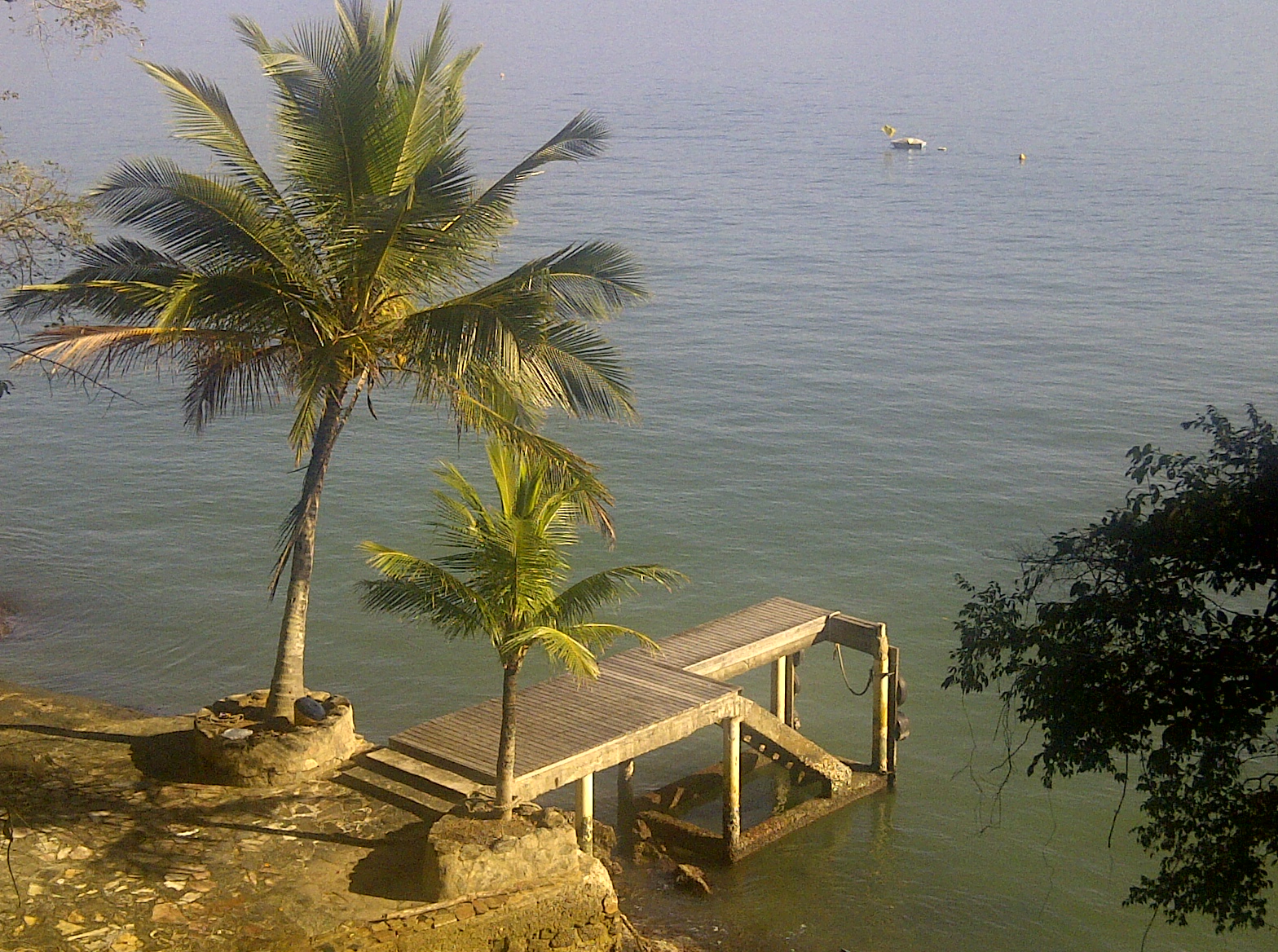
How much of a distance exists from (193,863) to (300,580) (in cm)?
352

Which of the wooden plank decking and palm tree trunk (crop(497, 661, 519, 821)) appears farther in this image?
the wooden plank decking

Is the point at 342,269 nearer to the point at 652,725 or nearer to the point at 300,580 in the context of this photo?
the point at 300,580

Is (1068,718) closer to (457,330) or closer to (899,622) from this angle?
(457,330)

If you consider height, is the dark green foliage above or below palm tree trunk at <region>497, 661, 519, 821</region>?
above

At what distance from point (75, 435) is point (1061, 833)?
3152 cm

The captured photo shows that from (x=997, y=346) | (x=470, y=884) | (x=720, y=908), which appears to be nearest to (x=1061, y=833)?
(x=720, y=908)

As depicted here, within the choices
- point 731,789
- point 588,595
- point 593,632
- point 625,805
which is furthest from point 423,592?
point 625,805

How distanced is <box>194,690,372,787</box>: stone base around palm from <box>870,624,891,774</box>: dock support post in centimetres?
829

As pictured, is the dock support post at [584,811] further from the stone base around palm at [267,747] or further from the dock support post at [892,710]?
the dock support post at [892,710]

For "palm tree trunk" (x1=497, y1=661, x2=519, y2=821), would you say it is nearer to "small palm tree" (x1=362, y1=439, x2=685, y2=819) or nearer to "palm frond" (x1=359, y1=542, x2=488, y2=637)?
"small palm tree" (x1=362, y1=439, x2=685, y2=819)

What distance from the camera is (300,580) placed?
1653cm

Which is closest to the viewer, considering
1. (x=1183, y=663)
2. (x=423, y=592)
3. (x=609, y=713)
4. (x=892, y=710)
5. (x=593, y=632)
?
(x=1183, y=663)

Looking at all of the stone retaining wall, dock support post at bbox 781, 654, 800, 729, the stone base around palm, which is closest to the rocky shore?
the stone retaining wall

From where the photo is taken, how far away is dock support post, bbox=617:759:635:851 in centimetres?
2038
